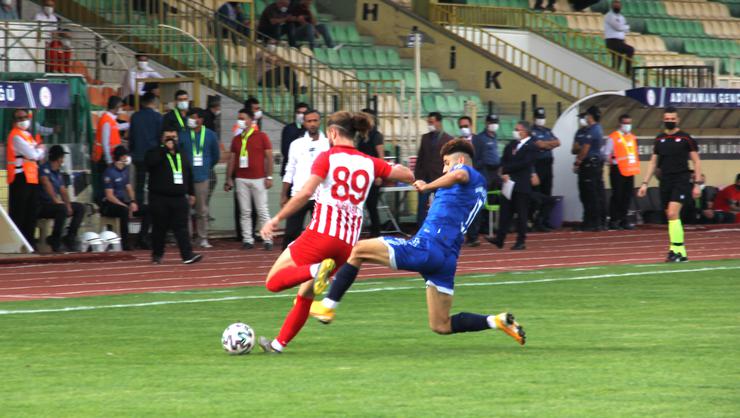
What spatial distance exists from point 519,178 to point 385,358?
11794mm

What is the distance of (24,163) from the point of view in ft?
66.1

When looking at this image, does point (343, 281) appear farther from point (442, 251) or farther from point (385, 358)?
point (442, 251)

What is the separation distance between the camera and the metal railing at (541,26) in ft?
110

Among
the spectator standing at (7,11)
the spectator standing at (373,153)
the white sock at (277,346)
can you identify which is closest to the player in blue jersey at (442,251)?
the white sock at (277,346)

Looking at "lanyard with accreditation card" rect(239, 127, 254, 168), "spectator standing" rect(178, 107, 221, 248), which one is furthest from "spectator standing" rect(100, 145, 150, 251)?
"lanyard with accreditation card" rect(239, 127, 254, 168)

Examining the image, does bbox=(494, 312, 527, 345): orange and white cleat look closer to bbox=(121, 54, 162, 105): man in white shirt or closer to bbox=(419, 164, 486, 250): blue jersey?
bbox=(419, 164, 486, 250): blue jersey

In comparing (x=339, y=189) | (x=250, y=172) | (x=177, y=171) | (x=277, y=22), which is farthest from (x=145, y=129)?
(x=339, y=189)

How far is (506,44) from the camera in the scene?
31.8 meters

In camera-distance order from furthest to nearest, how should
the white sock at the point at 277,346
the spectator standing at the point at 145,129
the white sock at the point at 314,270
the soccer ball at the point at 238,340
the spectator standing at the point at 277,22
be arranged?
the spectator standing at the point at 277,22, the spectator standing at the point at 145,129, the white sock at the point at 277,346, the soccer ball at the point at 238,340, the white sock at the point at 314,270

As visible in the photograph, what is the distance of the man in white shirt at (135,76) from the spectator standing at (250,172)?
2.20 metres

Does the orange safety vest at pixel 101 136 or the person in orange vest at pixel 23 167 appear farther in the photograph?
the orange safety vest at pixel 101 136

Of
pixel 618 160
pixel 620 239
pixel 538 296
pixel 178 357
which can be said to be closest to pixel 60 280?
pixel 538 296

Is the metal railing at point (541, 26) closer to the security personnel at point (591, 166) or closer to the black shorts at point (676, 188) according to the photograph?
the security personnel at point (591, 166)

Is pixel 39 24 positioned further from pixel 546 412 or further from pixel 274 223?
pixel 546 412
